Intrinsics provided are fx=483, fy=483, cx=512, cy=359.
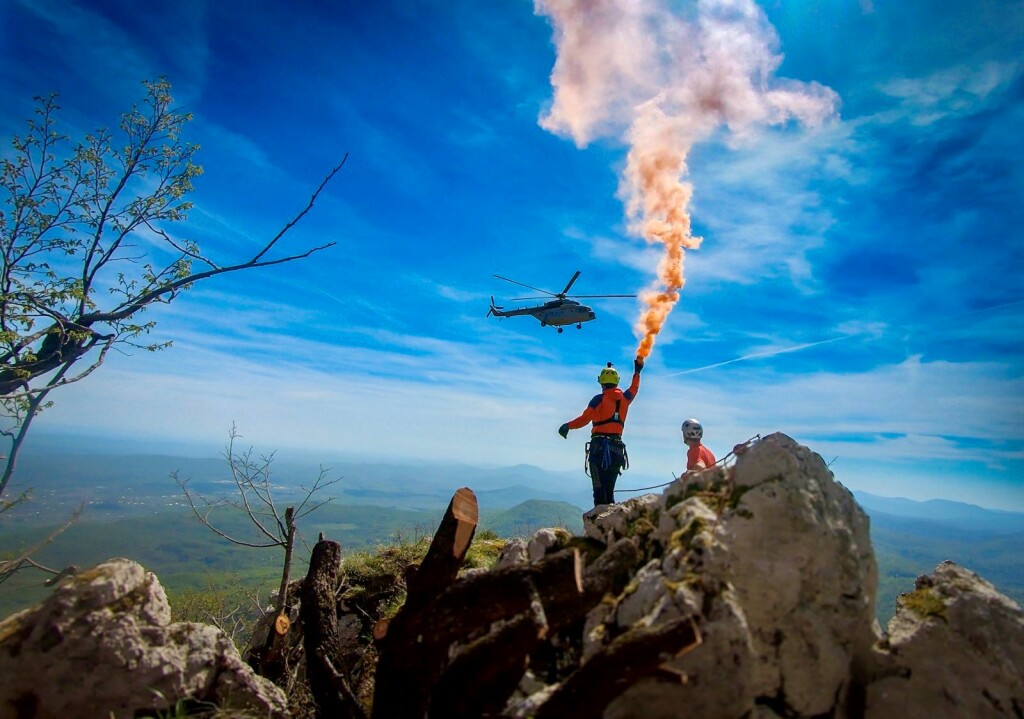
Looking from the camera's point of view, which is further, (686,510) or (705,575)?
(686,510)

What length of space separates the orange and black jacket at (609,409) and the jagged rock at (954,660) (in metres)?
7.10

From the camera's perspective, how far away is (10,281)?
1148cm

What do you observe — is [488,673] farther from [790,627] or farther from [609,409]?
[609,409]

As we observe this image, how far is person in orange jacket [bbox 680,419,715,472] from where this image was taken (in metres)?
11.6

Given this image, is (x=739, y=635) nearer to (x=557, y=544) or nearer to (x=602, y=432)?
(x=557, y=544)

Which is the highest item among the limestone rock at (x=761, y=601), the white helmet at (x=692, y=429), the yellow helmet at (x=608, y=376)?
the yellow helmet at (x=608, y=376)

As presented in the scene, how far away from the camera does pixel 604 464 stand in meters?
12.0

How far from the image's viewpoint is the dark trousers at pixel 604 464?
11984 mm

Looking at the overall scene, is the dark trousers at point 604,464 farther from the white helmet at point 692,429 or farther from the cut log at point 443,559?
the cut log at point 443,559

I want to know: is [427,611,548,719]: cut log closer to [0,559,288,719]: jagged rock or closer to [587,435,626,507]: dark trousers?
[0,559,288,719]: jagged rock

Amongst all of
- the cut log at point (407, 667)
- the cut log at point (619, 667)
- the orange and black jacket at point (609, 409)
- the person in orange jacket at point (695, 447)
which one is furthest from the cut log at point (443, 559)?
the person in orange jacket at point (695, 447)

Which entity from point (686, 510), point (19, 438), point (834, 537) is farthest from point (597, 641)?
point (19, 438)

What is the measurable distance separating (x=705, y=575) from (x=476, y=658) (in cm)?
250

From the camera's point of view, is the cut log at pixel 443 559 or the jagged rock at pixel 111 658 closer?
the jagged rock at pixel 111 658
